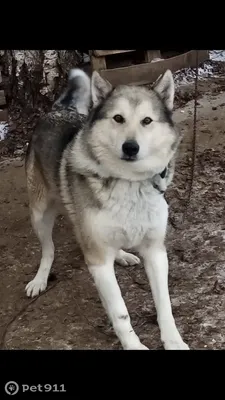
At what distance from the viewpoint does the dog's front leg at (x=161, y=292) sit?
251 cm

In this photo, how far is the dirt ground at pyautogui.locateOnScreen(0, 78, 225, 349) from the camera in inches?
107

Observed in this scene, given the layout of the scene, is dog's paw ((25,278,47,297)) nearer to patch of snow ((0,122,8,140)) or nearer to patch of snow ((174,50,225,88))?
patch of snow ((0,122,8,140))

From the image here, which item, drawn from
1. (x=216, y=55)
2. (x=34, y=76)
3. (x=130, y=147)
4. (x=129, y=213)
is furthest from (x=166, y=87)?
(x=216, y=55)

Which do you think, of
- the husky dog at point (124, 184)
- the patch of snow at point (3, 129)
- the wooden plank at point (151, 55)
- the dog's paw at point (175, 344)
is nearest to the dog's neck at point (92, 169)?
the husky dog at point (124, 184)

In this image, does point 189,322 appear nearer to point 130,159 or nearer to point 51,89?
point 130,159

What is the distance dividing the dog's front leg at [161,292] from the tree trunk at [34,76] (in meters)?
2.59

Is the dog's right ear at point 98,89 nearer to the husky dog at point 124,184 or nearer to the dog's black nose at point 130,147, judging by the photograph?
the husky dog at point 124,184

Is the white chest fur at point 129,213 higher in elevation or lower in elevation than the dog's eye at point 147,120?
lower

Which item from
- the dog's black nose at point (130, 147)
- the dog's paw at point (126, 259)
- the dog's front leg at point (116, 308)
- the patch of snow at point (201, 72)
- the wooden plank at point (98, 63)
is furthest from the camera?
the patch of snow at point (201, 72)

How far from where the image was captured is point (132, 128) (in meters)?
2.38

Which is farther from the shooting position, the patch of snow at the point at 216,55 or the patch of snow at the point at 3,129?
the patch of snow at the point at 216,55

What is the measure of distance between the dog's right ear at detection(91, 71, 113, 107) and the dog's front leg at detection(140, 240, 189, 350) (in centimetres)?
62
